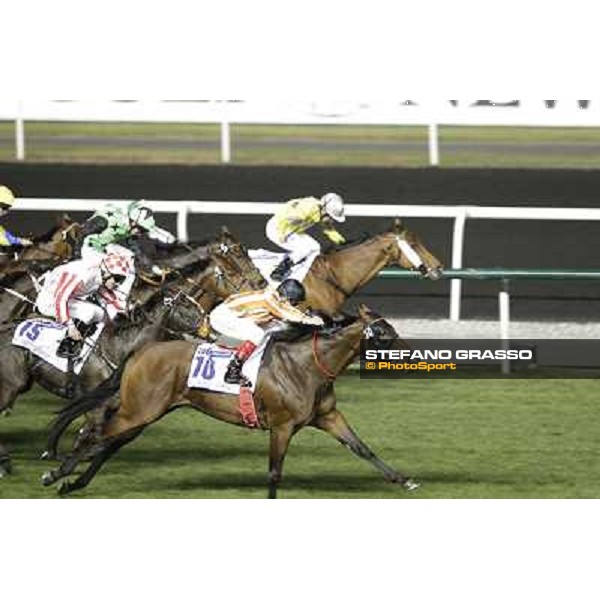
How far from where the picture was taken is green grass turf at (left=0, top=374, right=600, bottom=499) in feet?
34.0

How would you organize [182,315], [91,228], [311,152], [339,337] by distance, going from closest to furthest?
[339,337] < [182,315] < [91,228] < [311,152]

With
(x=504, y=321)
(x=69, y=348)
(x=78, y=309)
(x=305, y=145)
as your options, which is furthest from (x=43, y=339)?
(x=305, y=145)

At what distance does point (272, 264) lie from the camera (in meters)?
12.9

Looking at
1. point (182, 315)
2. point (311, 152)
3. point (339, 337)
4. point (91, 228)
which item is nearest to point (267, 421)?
point (339, 337)

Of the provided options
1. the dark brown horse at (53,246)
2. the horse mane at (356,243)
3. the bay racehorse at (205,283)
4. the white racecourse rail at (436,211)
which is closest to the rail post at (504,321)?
the white racecourse rail at (436,211)

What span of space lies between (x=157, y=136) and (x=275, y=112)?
1646mm

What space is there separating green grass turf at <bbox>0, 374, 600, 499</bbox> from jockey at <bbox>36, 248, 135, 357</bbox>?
0.73m

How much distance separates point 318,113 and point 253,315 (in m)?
13.7

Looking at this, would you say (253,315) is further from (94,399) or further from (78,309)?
(78,309)

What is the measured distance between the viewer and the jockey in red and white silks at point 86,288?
11.0m

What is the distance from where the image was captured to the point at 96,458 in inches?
395

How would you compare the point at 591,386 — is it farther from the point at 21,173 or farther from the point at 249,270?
the point at 21,173

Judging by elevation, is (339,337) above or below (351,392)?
above

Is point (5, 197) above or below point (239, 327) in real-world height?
above
